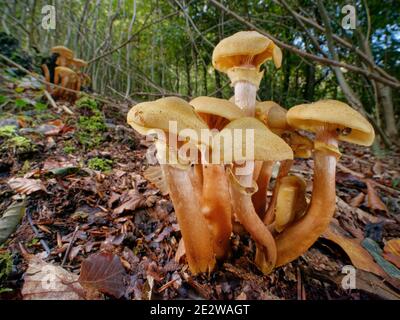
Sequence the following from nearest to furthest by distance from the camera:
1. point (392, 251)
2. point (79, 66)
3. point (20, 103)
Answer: point (392, 251) < point (20, 103) < point (79, 66)

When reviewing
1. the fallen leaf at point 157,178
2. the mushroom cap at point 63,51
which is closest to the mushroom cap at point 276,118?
the fallen leaf at point 157,178

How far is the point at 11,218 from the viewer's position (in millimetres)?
1800

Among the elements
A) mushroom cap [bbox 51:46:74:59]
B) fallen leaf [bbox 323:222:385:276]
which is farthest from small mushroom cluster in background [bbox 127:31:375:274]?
mushroom cap [bbox 51:46:74:59]

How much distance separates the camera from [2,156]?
2.53 m

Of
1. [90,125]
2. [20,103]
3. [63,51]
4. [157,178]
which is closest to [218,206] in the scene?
[157,178]

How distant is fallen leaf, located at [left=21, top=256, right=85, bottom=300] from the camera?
1.39 meters

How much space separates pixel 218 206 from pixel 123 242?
0.72m

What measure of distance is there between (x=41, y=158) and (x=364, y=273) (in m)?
2.98

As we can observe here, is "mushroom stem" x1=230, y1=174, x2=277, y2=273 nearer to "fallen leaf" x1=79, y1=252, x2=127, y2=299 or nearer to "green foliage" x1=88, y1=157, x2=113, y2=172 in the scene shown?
"fallen leaf" x1=79, y1=252, x2=127, y2=299

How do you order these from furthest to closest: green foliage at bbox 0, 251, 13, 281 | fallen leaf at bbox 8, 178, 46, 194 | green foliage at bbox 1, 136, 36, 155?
green foliage at bbox 1, 136, 36, 155 → fallen leaf at bbox 8, 178, 46, 194 → green foliage at bbox 0, 251, 13, 281

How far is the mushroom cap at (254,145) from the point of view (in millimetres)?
1227

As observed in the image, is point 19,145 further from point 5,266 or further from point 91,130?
point 5,266
